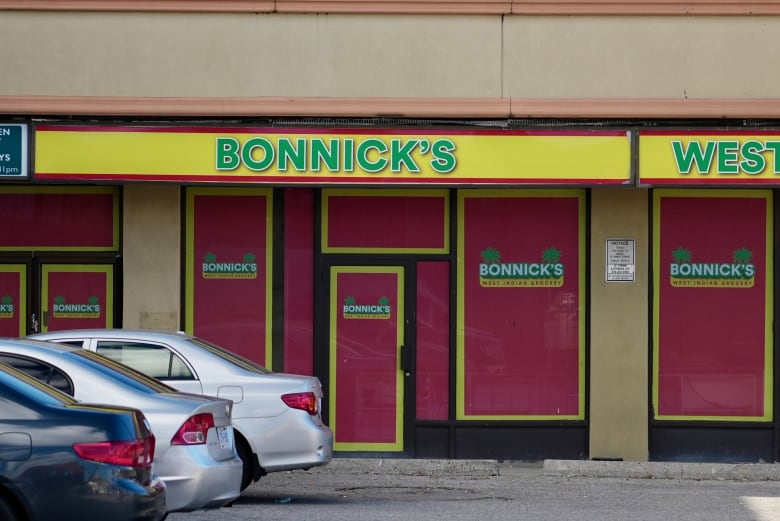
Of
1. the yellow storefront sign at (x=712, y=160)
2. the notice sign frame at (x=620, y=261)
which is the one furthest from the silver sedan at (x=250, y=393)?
the yellow storefront sign at (x=712, y=160)

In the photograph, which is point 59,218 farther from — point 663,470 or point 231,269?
point 663,470

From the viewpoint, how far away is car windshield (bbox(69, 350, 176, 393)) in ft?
29.6

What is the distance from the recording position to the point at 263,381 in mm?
11266

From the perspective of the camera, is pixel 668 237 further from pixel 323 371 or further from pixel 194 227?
pixel 194 227

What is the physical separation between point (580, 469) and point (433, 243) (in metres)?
3.19

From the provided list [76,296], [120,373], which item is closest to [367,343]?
[76,296]

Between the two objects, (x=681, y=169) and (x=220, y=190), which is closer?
(x=681, y=169)

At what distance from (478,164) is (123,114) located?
4.19m

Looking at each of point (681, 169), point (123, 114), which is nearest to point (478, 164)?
point (681, 169)

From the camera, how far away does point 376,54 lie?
597 inches

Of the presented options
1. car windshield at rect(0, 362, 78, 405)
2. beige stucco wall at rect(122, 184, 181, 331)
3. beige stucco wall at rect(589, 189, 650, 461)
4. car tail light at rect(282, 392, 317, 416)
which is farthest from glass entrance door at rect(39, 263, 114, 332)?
car windshield at rect(0, 362, 78, 405)

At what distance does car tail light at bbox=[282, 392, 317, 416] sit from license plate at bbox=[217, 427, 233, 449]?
1924mm

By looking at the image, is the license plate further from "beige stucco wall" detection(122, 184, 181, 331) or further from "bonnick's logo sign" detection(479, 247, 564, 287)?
"bonnick's logo sign" detection(479, 247, 564, 287)

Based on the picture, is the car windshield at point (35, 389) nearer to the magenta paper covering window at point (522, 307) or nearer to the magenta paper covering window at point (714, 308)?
the magenta paper covering window at point (522, 307)
